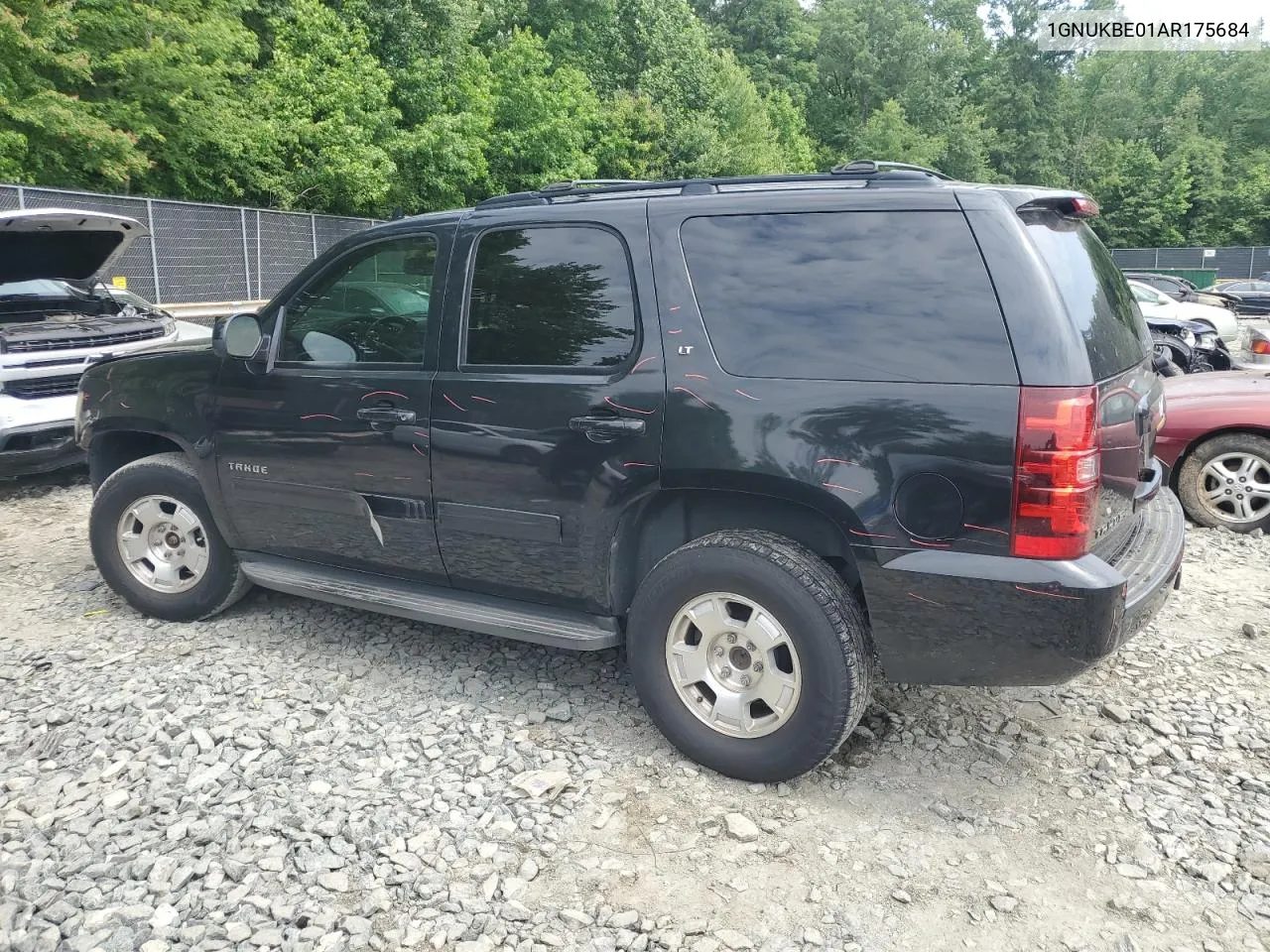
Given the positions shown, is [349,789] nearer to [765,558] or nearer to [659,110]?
[765,558]

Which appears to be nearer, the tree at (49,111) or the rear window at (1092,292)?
the rear window at (1092,292)

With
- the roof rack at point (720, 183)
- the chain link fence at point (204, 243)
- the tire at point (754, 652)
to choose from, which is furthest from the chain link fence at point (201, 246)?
the tire at point (754, 652)

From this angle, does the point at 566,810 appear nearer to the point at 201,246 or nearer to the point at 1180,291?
the point at 201,246

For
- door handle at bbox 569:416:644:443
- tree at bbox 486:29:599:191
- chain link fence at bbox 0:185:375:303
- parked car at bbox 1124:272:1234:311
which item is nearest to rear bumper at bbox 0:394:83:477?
door handle at bbox 569:416:644:443

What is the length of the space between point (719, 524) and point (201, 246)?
1531cm

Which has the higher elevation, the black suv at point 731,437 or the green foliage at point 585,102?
the green foliage at point 585,102

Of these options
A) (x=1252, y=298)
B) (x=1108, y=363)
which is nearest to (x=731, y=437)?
(x=1108, y=363)

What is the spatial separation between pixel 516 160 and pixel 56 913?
2824 cm

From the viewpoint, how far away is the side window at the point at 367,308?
3.97 meters

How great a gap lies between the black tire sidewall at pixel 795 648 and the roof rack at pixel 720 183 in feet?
4.23

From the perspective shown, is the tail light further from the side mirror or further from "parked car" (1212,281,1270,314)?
"parked car" (1212,281,1270,314)

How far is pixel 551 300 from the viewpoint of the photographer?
145 inches

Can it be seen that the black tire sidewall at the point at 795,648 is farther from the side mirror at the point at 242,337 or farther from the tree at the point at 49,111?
the tree at the point at 49,111

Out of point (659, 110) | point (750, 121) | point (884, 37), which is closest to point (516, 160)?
point (659, 110)
